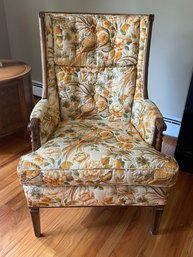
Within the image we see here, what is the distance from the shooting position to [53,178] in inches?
45.3

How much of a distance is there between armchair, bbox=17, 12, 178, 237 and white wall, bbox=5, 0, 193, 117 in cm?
47

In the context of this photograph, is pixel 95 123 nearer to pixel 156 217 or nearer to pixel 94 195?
pixel 94 195

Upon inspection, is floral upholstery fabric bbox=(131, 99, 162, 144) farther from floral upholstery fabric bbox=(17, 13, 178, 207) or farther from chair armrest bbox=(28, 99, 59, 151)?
chair armrest bbox=(28, 99, 59, 151)

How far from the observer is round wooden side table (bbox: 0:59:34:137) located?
1.82 meters

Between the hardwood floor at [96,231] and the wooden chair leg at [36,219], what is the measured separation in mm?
46

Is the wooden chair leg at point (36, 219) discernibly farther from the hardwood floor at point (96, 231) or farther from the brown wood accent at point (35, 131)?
the brown wood accent at point (35, 131)

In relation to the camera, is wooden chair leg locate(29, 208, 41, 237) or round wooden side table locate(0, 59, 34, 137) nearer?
wooden chair leg locate(29, 208, 41, 237)

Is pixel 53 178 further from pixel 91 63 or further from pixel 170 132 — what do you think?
pixel 170 132

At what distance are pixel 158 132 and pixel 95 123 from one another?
0.45 meters

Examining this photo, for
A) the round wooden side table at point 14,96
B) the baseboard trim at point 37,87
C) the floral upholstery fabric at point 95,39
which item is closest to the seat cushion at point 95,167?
the floral upholstery fabric at point 95,39

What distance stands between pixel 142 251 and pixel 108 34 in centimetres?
122

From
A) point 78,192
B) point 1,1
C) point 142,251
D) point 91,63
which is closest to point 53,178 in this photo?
point 78,192

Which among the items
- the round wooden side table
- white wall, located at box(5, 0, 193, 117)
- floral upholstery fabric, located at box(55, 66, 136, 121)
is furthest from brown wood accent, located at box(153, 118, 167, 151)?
the round wooden side table

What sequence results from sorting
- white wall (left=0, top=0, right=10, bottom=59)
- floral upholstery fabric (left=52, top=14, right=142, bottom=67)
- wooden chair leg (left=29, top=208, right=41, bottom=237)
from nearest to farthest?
wooden chair leg (left=29, top=208, right=41, bottom=237) < floral upholstery fabric (left=52, top=14, right=142, bottom=67) < white wall (left=0, top=0, right=10, bottom=59)
